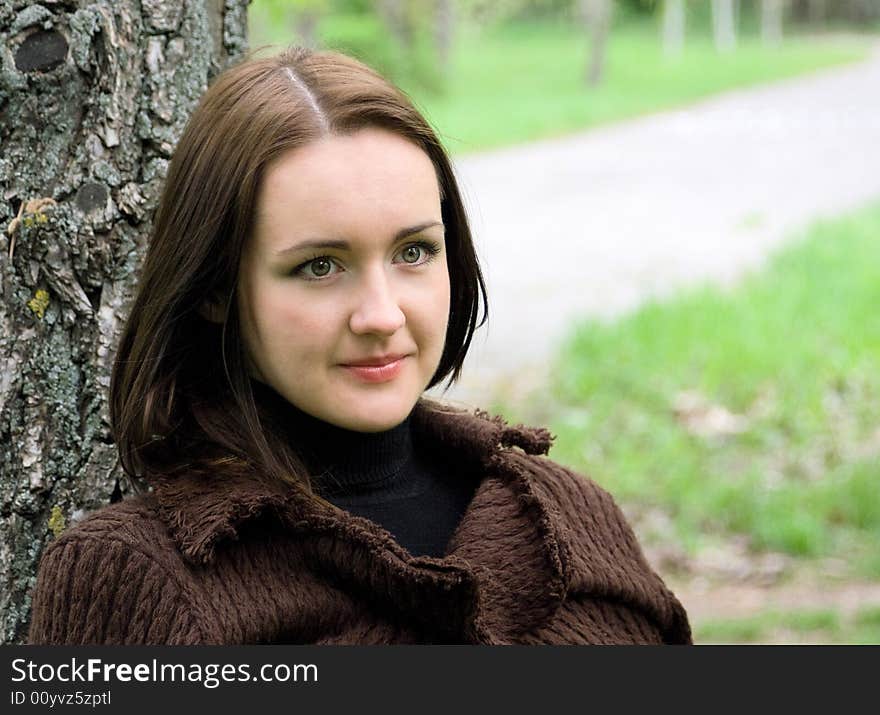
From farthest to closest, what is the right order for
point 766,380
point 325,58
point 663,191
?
1. point 663,191
2. point 766,380
3. point 325,58

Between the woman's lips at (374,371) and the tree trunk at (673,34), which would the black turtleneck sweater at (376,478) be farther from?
the tree trunk at (673,34)

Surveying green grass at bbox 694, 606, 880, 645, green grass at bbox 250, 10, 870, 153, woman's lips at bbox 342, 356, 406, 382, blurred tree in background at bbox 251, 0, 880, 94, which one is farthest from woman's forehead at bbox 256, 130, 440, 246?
green grass at bbox 250, 10, 870, 153

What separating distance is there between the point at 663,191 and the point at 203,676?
11.4 metres

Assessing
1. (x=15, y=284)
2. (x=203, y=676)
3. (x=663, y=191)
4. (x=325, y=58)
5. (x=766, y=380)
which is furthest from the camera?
(x=663, y=191)

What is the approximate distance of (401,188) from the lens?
1.84 metres

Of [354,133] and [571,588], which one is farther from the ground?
[354,133]

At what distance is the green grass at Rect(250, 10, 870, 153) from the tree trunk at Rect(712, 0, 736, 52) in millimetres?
314

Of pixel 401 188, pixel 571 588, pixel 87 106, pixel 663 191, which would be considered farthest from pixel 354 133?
pixel 663 191

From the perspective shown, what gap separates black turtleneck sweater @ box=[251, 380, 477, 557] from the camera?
192 centimetres

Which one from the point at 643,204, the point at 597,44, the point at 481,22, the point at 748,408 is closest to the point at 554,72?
the point at 481,22

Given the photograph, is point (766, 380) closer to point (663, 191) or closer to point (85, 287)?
point (85, 287)

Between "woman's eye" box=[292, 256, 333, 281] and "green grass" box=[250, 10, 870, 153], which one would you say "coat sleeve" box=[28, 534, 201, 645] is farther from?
"green grass" box=[250, 10, 870, 153]

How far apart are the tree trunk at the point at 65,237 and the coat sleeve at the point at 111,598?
41cm

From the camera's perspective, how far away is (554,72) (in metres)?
25.1
